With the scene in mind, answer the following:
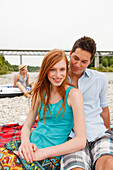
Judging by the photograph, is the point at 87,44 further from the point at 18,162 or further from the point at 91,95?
the point at 18,162

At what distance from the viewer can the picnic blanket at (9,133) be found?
2.34 metres

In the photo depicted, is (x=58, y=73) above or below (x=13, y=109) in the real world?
above

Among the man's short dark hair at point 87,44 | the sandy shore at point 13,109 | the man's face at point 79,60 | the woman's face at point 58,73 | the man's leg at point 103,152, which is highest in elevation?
the man's short dark hair at point 87,44

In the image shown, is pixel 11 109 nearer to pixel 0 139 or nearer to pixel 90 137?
pixel 0 139

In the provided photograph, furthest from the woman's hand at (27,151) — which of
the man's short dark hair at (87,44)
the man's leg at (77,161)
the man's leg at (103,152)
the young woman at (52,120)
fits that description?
the man's short dark hair at (87,44)

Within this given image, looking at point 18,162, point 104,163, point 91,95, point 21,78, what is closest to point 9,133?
point 18,162

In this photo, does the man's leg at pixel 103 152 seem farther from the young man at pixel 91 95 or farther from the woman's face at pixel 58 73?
the woman's face at pixel 58 73

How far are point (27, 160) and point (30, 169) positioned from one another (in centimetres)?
7

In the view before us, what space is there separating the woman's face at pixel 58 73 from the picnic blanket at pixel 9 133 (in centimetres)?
108

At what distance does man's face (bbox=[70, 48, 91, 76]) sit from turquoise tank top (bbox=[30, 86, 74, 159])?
42 centimetres

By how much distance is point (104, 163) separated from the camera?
56.2 inches

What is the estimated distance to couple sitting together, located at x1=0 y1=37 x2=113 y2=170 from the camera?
149cm

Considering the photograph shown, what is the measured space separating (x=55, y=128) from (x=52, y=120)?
0.08 meters

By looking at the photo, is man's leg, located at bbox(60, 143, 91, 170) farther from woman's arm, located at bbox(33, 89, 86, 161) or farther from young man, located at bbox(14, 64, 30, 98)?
young man, located at bbox(14, 64, 30, 98)
